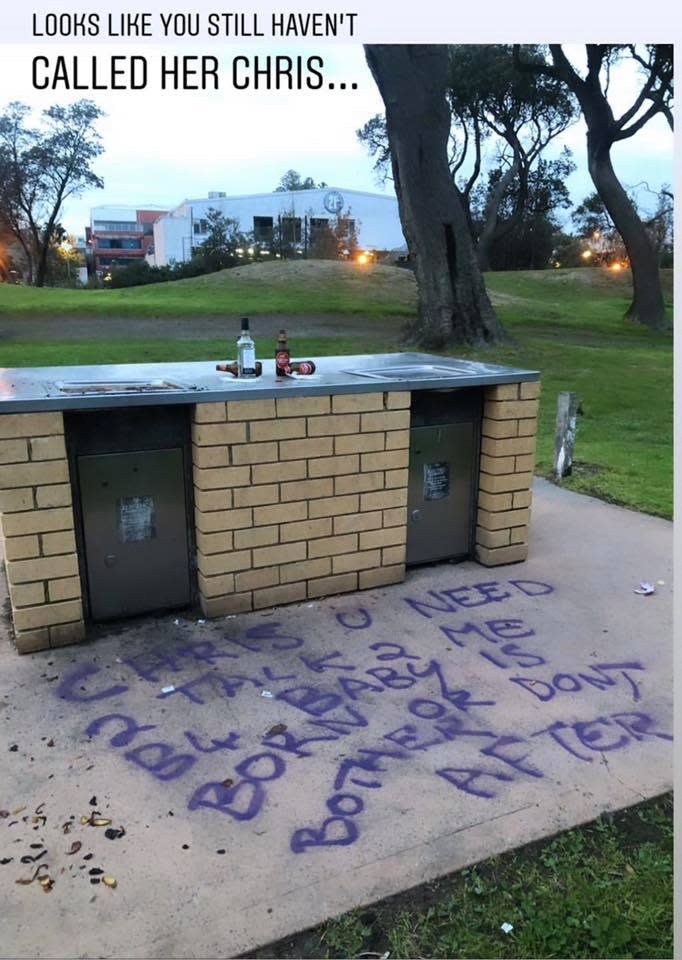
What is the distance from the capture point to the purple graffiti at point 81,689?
10.9ft

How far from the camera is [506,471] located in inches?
190

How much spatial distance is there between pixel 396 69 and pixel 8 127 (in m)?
27.0

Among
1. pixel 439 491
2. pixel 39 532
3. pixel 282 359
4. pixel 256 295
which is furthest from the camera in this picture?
pixel 256 295

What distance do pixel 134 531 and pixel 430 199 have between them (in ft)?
42.6

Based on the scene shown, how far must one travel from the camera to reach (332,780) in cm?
280

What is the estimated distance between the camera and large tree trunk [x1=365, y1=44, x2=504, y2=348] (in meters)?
14.3

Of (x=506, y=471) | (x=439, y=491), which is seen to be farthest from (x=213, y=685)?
(x=506, y=471)

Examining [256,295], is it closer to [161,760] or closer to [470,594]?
[470,594]

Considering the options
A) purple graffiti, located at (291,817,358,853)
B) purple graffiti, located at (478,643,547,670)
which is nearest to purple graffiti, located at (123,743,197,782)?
purple graffiti, located at (291,817,358,853)

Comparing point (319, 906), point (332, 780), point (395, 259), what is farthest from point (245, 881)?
point (395, 259)

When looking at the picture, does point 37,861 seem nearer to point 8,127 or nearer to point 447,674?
point 447,674

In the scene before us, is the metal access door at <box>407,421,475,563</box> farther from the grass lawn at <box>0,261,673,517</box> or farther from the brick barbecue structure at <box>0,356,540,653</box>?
the grass lawn at <box>0,261,673,517</box>

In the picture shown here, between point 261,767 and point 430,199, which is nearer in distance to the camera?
point 261,767

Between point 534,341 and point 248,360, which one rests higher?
point 248,360
